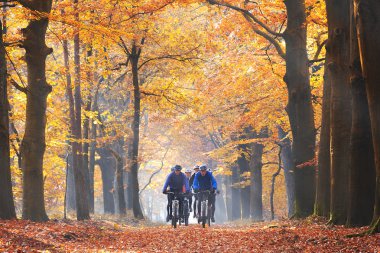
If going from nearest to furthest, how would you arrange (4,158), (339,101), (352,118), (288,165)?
1. (352,118)
2. (339,101)
3. (4,158)
4. (288,165)

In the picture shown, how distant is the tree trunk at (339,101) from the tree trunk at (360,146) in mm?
2038

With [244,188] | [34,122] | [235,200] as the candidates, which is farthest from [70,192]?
[34,122]

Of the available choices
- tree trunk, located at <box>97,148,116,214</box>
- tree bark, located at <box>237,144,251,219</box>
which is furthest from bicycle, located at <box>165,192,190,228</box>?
tree trunk, located at <box>97,148,116,214</box>

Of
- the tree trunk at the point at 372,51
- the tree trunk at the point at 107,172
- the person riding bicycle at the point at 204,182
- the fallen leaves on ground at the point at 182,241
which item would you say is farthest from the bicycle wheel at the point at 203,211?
the tree trunk at the point at 107,172

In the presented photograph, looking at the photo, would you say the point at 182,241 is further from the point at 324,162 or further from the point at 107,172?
the point at 107,172

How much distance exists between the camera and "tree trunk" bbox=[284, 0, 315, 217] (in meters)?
18.9

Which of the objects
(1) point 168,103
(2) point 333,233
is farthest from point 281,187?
(2) point 333,233

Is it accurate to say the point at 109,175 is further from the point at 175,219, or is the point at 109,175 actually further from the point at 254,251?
the point at 254,251

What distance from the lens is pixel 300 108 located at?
18859 millimetres

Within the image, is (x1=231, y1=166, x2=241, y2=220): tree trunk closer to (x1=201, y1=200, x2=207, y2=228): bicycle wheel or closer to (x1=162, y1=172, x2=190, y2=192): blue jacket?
(x1=201, y1=200, x2=207, y2=228): bicycle wheel

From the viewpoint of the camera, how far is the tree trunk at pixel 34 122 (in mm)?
17344

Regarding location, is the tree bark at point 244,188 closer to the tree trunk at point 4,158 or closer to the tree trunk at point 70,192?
the tree trunk at point 70,192

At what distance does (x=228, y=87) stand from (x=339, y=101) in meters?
14.3

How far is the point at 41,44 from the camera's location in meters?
17.6
